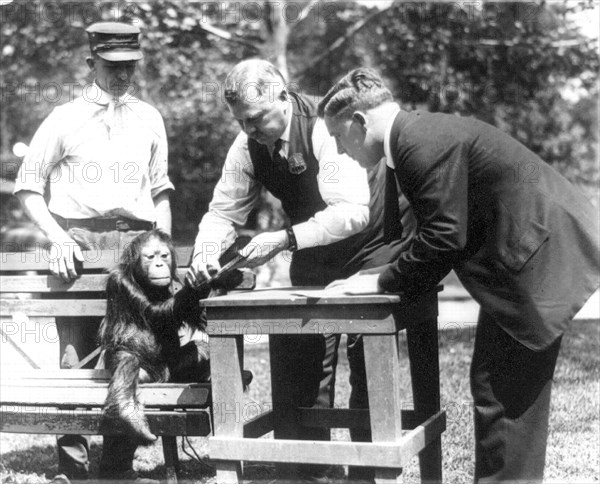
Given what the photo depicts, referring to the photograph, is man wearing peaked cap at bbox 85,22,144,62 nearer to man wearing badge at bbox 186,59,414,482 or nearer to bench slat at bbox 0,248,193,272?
man wearing badge at bbox 186,59,414,482

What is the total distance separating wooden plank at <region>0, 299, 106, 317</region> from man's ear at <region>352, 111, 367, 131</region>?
186 cm

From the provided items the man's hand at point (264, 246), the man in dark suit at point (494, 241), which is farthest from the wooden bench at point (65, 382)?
the man in dark suit at point (494, 241)

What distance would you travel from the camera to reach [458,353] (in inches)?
302

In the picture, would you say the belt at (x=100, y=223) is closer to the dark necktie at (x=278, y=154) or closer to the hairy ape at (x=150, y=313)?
the hairy ape at (x=150, y=313)

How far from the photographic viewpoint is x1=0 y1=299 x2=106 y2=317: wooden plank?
4430 mm

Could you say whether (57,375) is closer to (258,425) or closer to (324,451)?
(258,425)

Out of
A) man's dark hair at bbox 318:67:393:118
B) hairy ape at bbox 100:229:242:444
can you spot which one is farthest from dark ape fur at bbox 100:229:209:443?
man's dark hair at bbox 318:67:393:118

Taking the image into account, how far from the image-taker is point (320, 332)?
3256 mm

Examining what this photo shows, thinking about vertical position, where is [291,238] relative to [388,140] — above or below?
below

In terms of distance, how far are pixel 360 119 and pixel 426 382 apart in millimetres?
1290

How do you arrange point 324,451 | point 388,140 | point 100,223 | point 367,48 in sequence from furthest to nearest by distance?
point 367,48, point 100,223, point 324,451, point 388,140

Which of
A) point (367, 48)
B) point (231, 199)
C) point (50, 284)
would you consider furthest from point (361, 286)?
point (367, 48)

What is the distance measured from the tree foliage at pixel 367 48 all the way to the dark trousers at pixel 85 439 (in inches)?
288

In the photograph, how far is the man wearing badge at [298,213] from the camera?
3617mm
